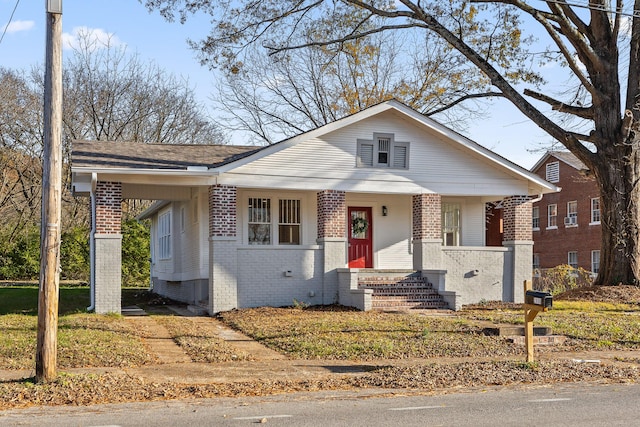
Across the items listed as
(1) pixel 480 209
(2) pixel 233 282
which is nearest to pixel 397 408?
(2) pixel 233 282

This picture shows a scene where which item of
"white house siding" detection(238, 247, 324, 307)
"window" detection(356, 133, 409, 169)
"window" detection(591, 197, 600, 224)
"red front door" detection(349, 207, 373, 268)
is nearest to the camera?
"white house siding" detection(238, 247, 324, 307)

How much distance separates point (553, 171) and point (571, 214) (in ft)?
10.5

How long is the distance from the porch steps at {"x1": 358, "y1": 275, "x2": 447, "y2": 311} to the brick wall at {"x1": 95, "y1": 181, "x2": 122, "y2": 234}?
21.9 feet

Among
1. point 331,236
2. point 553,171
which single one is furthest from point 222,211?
point 553,171

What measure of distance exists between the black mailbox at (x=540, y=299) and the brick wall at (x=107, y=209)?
1136cm

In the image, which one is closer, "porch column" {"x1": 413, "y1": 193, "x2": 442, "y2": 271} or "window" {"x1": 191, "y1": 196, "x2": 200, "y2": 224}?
"porch column" {"x1": 413, "y1": 193, "x2": 442, "y2": 271}

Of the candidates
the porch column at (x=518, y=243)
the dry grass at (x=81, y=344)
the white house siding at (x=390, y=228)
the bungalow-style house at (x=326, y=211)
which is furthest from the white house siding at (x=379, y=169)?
the dry grass at (x=81, y=344)

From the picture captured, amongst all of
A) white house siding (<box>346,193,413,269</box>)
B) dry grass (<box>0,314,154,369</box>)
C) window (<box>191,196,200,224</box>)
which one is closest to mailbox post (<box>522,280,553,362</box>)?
dry grass (<box>0,314,154,369</box>)

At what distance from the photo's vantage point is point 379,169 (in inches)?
854

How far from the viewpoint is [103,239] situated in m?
19.2

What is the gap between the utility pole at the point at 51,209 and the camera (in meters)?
9.98

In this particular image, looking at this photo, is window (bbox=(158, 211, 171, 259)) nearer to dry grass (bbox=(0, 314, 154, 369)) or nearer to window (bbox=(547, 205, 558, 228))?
dry grass (bbox=(0, 314, 154, 369))

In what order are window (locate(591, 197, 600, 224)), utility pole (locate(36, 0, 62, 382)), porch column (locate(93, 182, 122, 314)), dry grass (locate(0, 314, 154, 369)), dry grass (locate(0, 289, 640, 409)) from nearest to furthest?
utility pole (locate(36, 0, 62, 382)), dry grass (locate(0, 289, 640, 409)), dry grass (locate(0, 314, 154, 369)), porch column (locate(93, 182, 122, 314)), window (locate(591, 197, 600, 224))

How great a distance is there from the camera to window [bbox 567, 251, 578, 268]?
44.7m
